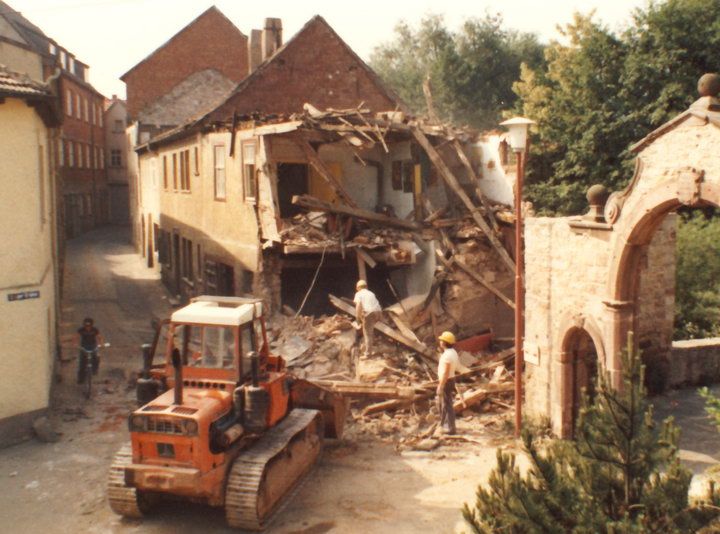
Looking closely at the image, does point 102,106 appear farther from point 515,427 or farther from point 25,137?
point 515,427

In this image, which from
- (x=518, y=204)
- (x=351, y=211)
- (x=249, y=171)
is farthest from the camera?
(x=249, y=171)

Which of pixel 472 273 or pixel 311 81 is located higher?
pixel 311 81

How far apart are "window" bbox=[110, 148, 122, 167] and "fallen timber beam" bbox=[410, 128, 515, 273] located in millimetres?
44782

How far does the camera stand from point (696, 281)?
1831cm

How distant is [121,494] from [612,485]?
271 inches

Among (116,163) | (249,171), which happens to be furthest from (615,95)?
(116,163)

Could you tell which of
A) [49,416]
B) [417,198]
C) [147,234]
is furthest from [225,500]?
[147,234]

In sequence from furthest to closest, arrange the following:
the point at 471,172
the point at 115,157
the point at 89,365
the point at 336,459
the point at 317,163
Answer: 1. the point at 115,157
2. the point at 471,172
3. the point at 317,163
4. the point at 89,365
5. the point at 336,459

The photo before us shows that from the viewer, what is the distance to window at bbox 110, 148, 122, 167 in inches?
2302

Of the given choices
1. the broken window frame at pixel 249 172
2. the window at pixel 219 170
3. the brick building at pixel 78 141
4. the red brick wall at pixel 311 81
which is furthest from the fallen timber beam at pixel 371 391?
the brick building at pixel 78 141

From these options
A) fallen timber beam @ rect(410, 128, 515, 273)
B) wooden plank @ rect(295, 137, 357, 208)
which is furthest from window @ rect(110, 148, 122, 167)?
fallen timber beam @ rect(410, 128, 515, 273)

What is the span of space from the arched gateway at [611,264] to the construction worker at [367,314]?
10.6 ft

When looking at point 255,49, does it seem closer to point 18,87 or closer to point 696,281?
point 18,87

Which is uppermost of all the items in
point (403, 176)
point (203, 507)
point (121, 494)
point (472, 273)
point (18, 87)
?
point (18, 87)
